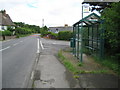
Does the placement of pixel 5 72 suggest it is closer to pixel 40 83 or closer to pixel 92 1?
pixel 40 83

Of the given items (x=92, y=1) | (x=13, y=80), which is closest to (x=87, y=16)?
(x=92, y=1)

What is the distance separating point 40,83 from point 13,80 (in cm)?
→ 109

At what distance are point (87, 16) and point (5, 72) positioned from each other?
4.96 metres

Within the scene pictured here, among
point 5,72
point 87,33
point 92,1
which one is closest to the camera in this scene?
point 5,72

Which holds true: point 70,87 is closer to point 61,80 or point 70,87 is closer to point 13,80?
point 61,80

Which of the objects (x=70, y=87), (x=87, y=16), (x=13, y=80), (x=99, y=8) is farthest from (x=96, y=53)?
(x=13, y=80)

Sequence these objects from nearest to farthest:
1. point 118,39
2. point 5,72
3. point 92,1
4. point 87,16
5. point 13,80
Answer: point 118,39 < point 13,80 < point 5,72 < point 87,16 < point 92,1

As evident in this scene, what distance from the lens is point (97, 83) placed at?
4215 mm

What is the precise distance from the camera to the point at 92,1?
8.48m

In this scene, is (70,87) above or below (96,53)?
below

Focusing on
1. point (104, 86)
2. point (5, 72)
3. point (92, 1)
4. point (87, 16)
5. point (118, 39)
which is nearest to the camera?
point (104, 86)

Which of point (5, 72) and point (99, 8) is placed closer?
point (5, 72)

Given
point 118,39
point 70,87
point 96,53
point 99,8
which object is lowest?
point 70,87

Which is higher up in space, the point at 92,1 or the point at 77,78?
the point at 92,1
